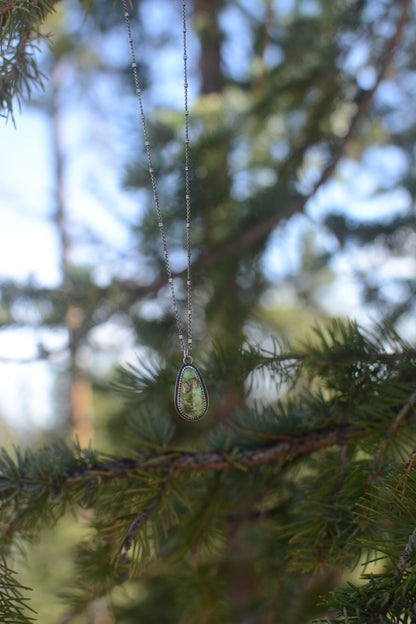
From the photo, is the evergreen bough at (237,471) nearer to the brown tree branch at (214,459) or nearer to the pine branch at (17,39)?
the brown tree branch at (214,459)

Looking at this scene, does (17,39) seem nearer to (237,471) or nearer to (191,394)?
(191,394)

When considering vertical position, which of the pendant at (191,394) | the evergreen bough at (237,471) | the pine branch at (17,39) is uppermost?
the pine branch at (17,39)

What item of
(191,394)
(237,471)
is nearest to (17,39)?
(191,394)

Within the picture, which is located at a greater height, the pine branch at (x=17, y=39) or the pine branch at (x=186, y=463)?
the pine branch at (x=17, y=39)

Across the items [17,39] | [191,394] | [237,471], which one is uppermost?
[17,39]

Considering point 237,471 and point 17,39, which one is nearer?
point 17,39

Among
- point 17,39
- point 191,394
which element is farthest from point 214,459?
point 17,39

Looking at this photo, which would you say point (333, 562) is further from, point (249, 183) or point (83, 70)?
point (83, 70)

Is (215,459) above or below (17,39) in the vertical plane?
below

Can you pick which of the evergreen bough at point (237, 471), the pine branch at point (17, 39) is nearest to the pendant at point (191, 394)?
the evergreen bough at point (237, 471)
